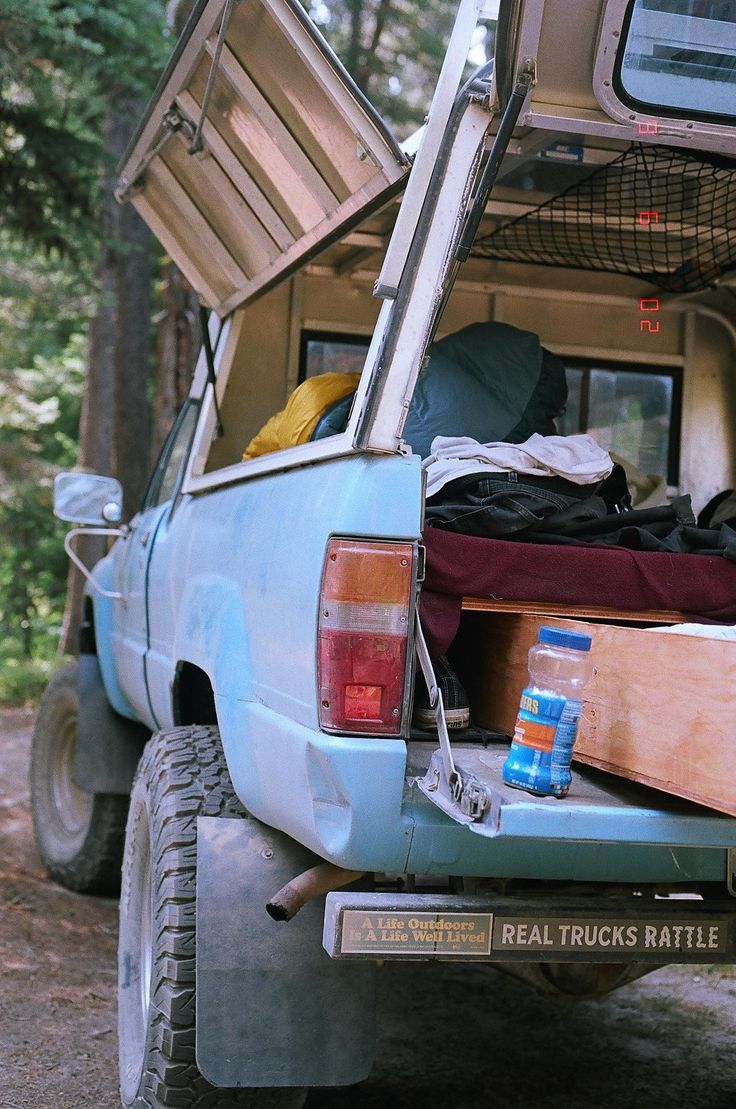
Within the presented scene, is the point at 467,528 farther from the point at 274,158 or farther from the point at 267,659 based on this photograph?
the point at 274,158

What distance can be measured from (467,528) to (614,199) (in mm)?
1690

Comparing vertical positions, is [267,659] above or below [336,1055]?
above

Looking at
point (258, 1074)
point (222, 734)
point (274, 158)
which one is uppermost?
point (274, 158)

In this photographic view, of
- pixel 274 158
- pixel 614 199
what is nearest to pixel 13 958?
pixel 274 158

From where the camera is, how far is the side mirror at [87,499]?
216 inches

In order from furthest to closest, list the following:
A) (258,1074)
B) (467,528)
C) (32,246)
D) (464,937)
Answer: (32,246)
(467,528)
(258,1074)
(464,937)

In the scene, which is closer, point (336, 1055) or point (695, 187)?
point (336, 1055)

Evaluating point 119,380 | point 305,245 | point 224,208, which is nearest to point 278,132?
point 305,245

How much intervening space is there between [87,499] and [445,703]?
3024 mm

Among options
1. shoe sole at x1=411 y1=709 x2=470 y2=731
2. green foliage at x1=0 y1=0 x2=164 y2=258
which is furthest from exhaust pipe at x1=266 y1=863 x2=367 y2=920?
green foliage at x1=0 y1=0 x2=164 y2=258

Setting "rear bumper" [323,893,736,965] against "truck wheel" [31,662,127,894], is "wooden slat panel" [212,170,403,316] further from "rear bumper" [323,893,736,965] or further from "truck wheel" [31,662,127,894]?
"truck wheel" [31,662,127,894]

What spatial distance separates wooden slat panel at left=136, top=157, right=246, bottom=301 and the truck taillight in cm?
193

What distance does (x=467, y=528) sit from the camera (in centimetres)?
314

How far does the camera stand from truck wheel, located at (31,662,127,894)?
6.00 metres
